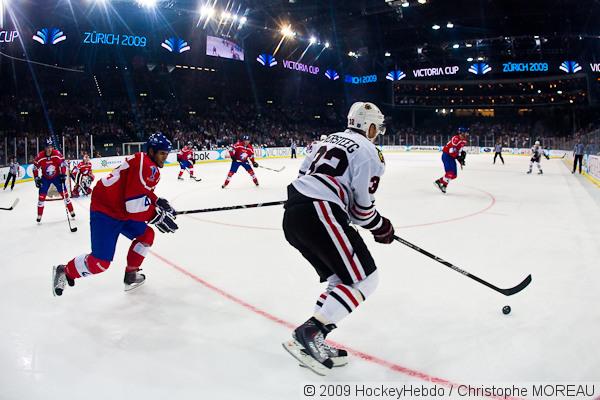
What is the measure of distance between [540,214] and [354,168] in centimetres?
618

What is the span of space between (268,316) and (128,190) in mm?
1385

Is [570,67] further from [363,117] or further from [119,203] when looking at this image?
[119,203]

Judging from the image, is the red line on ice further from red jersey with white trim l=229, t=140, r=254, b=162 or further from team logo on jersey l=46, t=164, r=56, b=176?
red jersey with white trim l=229, t=140, r=254, b=162

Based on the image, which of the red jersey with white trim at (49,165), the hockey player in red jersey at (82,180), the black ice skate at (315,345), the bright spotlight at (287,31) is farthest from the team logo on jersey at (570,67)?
the black ice skate at (315,345)

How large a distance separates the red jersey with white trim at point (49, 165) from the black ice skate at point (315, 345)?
582 centimetres

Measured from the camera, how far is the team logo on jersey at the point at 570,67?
30.9 m

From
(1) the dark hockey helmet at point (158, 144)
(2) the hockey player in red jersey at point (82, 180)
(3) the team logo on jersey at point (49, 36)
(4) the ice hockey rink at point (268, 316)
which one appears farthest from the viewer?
(3) the team logo on jersey at point (49, 36)

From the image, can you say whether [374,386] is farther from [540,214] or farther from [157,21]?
[157,21]

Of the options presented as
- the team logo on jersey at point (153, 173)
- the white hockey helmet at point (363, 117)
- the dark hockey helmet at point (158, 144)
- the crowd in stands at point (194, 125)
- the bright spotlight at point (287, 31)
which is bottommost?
the team logo on jersey at point (153, 173)

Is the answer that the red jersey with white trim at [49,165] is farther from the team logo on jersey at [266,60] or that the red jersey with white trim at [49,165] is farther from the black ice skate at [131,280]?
the team logo on jersey at [266,60]

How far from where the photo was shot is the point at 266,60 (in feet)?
107

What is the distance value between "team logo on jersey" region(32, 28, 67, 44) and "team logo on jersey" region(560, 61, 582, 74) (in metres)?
31.3

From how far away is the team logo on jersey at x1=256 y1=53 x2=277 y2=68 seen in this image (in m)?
32.4

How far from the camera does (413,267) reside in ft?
14.6
